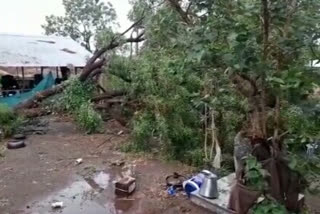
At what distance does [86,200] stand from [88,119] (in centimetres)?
332

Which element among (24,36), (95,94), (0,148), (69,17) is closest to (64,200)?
(0,148)

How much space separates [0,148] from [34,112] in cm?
241

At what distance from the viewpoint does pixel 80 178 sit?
4.71m

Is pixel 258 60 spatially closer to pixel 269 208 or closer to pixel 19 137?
pixel 269 208

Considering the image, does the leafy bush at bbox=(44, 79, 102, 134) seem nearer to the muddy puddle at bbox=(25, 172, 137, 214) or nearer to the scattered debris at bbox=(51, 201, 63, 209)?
the muddy puddle at bbox=(25, 172, 137, 214)

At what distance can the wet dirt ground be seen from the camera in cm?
384

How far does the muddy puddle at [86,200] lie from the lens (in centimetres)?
376

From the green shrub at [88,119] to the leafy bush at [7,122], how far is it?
4.21ft

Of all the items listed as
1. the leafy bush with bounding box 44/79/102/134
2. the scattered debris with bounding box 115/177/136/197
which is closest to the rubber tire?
the leafy bush with bounding box 44/79/102/134

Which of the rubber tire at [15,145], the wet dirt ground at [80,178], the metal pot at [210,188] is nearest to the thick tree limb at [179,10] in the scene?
the metal pot at [210,188]

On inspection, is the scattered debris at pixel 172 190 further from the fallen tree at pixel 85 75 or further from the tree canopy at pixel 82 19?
the tree canopy at pixel 82 19

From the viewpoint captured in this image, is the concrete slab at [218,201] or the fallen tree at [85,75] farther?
the fallen tree at [85,75]

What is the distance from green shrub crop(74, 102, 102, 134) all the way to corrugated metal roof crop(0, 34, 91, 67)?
370cm

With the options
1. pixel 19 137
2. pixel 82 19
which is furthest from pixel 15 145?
pixel 82 19
